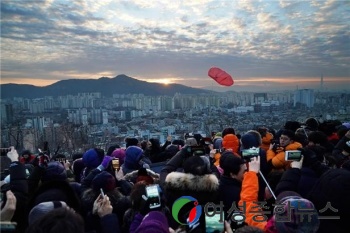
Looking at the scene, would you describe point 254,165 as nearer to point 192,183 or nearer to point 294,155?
point 294,155

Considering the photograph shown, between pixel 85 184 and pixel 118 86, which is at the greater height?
pixel 118 86

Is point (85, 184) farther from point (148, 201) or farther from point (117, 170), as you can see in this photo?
point (148, 201)

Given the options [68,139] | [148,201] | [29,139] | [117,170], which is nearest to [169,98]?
[68,139]

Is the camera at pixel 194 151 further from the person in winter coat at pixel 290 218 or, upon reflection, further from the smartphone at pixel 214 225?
the smartphone at pixel 214 225

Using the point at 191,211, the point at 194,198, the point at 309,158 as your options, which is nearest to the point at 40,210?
the point at 191,211

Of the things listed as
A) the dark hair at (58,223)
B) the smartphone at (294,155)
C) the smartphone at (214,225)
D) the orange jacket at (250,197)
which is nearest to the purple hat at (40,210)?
the dark hair at (58,223)

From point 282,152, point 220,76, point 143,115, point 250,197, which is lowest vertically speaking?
point 143,115
